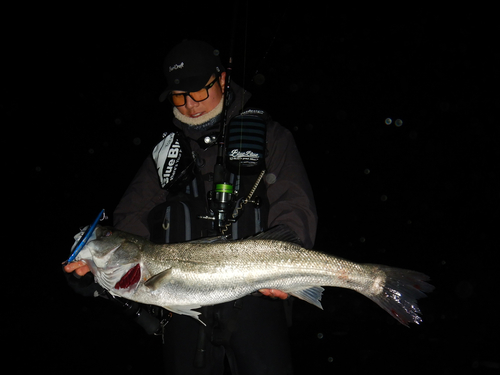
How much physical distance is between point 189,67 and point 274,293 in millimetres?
1930

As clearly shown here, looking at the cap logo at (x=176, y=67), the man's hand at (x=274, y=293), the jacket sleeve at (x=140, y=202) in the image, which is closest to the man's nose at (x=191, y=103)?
the cap logo at (x=176, y=67)

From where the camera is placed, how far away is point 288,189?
2.52 m

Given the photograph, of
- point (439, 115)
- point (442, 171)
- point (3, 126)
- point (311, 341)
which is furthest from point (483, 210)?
point (3, 126)

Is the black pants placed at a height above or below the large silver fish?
below

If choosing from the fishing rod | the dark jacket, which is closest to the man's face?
the dark jacket

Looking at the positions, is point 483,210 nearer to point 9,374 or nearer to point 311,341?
point 311,341

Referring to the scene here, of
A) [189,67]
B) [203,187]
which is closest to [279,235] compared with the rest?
[203,187]

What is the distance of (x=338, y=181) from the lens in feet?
70.4

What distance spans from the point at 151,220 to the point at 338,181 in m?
19.9

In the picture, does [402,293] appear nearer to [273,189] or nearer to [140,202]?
[273,189]

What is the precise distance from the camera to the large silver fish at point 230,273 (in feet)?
7.09

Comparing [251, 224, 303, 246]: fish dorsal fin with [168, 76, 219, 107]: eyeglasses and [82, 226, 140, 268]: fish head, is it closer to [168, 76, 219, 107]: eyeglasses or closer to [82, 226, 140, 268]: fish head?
[82, 226, 140, 268]: fish head

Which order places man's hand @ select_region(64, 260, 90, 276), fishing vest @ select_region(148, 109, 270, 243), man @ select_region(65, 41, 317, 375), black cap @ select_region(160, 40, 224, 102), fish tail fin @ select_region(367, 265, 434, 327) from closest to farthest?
fish tail fin @ select_region(367, 265, 434, 327), man's hand @ select_region(64, 260, 90, 276), man @ select_region(65, 41, 317, 375), fishing vest @ select_region(148, 109, 270, 243), black cap @ select_region(160, 40, 224, 102)

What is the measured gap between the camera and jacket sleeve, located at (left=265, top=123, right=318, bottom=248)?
239cm
